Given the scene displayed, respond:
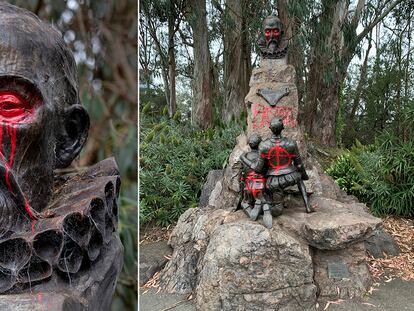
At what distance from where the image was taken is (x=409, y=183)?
620cm

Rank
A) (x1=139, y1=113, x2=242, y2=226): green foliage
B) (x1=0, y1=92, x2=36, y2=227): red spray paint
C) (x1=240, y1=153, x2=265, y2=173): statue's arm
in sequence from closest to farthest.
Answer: (x1=0, y1=92, x2=36, y2=227): red spray paint < (x1=240, y1=153, x2=265, y2=173): statue's arm < (x1=139, y1=113, x2=242, y2=226): green foliage

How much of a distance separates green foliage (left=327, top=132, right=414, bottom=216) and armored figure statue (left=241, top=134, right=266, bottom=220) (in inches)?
123

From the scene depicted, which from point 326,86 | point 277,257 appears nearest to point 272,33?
point 277,257

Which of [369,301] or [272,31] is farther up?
[272,31]

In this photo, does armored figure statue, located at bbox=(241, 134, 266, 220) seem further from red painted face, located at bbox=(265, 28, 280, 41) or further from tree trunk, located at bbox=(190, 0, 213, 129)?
tree trunk, located at bbox=(190, 0, 213, 129)

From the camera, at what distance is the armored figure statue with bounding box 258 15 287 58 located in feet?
15.6

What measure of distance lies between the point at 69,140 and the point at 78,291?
0.60m

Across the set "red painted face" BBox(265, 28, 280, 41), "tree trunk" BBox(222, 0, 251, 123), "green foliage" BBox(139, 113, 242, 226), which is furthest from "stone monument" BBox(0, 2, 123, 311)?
"tree trunk" BBox(222, 0, 251, 123)

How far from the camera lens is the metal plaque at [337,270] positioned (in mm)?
3662

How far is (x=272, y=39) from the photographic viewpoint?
482 cm

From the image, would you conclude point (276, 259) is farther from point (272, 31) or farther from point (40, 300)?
point (272, 31)

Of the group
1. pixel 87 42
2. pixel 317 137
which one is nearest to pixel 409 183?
pixel 317 137

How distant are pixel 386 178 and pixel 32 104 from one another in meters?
6.06

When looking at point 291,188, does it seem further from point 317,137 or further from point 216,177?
point 317,137
